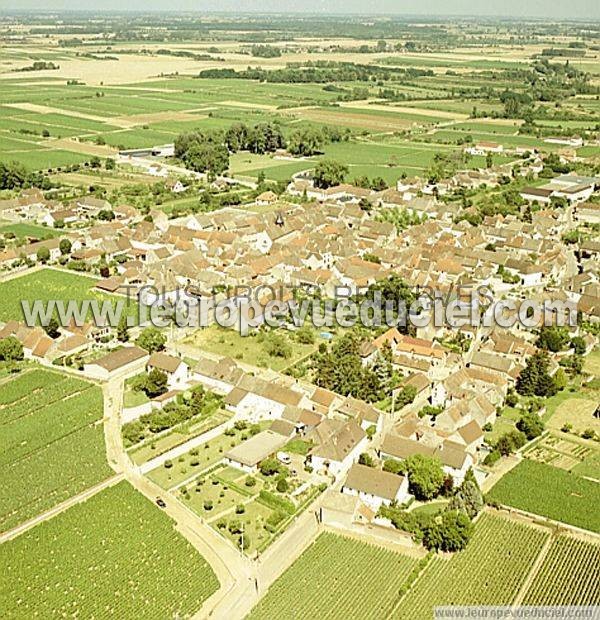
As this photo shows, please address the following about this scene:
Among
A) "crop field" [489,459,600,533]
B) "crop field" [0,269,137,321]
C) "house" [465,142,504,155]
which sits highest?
"house" [465,142,504,155]

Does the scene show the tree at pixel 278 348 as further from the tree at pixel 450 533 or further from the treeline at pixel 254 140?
the treeline at pixel 254 140

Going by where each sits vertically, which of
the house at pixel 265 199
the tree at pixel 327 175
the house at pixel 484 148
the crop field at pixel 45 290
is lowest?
the crop field at pixel 45 290

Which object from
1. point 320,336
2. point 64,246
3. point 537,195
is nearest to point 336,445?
point 320,336

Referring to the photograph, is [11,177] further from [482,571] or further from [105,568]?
[482,571]

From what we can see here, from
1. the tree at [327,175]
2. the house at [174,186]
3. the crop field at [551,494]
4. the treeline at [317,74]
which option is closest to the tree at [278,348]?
the crop field at [551,494]

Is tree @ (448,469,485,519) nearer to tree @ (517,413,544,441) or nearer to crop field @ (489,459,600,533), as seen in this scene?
crop field @ (489,459,600,533)

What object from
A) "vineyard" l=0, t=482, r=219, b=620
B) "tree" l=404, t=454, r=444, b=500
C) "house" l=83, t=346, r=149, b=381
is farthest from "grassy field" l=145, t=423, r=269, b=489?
"house" l=83, t=346, r=149, b=381

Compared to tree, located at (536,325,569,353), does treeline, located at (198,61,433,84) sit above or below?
above
